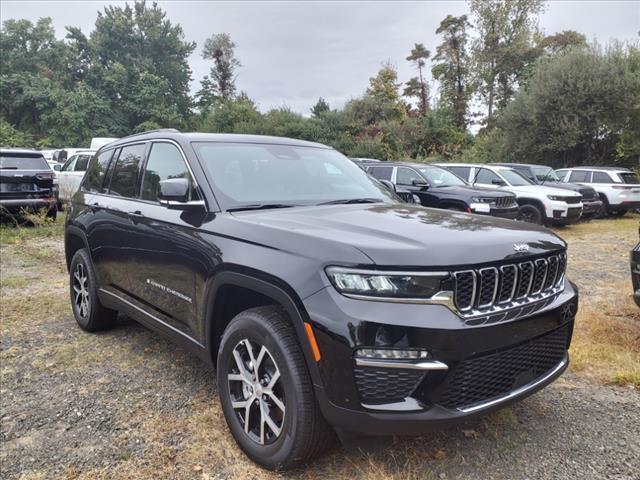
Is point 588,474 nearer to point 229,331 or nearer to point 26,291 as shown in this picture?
point 229,331

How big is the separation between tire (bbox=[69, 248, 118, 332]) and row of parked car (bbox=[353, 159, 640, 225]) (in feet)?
16.5

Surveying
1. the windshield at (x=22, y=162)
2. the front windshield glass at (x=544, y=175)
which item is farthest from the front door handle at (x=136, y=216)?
the front windshield glass at (x=544, y=175)

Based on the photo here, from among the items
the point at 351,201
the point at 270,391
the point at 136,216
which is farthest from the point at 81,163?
the point at 270,391

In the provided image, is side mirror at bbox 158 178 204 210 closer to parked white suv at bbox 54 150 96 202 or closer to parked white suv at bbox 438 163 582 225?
parked white suv at bbox 438 163 582 225

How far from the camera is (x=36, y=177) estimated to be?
421 inches

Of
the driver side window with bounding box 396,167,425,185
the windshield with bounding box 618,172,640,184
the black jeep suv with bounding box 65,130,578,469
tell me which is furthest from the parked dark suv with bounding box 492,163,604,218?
the black jeep suv with bounding box 65,130,578,469

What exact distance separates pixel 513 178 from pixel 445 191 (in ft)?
12.0

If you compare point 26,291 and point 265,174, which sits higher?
point 265,174

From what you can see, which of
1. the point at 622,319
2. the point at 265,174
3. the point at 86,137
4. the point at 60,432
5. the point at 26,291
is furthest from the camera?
the point at 86,137

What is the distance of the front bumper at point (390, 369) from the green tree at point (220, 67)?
1903 inches

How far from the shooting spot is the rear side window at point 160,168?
3367 mm

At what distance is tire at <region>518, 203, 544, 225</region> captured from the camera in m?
11.9

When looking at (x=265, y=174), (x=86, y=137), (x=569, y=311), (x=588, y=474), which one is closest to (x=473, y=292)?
(x=569, y=311)

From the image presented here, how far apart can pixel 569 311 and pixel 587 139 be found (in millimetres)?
22335
